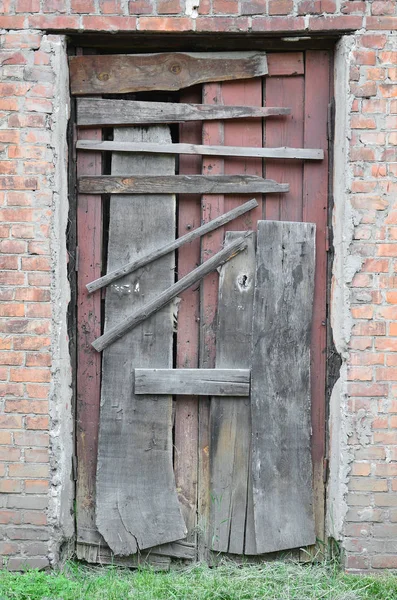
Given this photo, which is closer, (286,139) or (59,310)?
(59,310)

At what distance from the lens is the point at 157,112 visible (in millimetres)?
3334

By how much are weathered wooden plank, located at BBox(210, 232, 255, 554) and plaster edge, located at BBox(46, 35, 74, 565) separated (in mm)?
805

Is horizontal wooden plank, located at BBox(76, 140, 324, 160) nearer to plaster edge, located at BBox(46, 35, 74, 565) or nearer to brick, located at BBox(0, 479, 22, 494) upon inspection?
plaster edge, located at BBox(46, 35, 74, 565)

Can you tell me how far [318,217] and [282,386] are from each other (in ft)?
3.11

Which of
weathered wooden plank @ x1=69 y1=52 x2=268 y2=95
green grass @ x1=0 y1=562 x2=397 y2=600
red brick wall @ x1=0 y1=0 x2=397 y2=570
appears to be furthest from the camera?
weathered wooden plank @ x1=69 y1=52 x2=268 y2=95

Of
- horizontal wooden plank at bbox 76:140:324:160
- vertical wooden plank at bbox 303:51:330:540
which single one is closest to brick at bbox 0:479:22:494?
vertical wooden plank at bbox 303:51:330:540

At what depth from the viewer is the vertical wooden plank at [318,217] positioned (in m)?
3.35

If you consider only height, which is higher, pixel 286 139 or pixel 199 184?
pixel 286 139

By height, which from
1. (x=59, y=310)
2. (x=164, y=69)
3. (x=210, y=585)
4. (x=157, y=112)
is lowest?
(x=210, y=585)

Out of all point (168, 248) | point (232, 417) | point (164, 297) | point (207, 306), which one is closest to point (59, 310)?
point (164, 297)

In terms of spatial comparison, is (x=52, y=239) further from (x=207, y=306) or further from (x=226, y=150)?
(x=226, y=150)

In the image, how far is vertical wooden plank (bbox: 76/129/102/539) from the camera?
3395 mm

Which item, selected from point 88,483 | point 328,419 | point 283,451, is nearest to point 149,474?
point 88,483

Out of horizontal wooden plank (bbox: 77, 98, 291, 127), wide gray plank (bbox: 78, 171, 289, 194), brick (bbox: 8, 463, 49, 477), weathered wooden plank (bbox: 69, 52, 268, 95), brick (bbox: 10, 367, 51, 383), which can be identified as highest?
weathered wooden plank (bbox: 69, 52, 268, 95)
